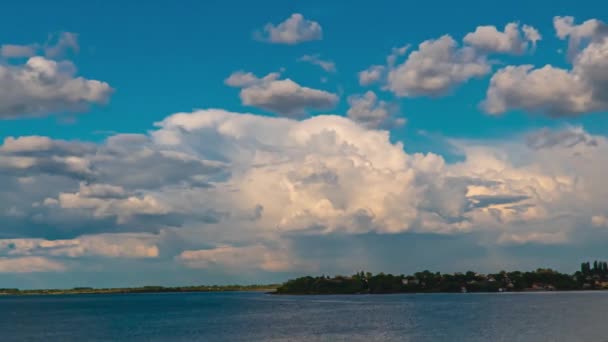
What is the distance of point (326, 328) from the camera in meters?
135

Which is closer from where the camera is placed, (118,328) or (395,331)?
(395,331)

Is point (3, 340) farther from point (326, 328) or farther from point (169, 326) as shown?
point (326, 328)

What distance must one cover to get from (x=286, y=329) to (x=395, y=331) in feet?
79.4

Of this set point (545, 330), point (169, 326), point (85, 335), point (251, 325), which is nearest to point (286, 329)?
point (251, 325)

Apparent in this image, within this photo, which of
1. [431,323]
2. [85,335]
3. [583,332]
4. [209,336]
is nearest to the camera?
[583,332]

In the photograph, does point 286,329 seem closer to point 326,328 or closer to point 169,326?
point 326,328

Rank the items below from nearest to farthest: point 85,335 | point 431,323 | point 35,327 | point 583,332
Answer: point 583,332 → point 85,335 → point 431,323 → point 35,327

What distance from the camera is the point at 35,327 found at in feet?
526

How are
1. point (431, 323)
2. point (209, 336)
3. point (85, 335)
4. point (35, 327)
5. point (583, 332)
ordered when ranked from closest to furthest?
point (583, 332)
point (209, 336)
point (85, 335)
point (431, 323)
point (35, 327)

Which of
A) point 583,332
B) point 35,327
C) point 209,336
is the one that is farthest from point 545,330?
point 35,327

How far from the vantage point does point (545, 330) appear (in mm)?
118375

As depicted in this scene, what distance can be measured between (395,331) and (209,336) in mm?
36848

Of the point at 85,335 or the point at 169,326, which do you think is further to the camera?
the point at 169,326

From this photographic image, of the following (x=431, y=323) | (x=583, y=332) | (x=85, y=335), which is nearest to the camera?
(x=583, y=332)
